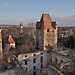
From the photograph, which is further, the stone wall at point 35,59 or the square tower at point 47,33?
the square tower at point 47,33

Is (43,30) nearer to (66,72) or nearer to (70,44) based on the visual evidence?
(66,72)

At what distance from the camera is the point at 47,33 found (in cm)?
1923

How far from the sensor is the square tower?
19.1m

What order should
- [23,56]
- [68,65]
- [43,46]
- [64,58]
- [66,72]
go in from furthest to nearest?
[43,46], [23,56], [64,58], [68,65], [66,72]

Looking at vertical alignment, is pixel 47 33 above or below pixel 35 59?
above

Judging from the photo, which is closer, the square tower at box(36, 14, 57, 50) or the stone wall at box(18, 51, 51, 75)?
the stone wall at box(18, 51, 51, 75)

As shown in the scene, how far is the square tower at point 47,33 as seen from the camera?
19087 millimetres

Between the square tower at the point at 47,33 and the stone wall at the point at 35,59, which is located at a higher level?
the square tower at the point at 47,33

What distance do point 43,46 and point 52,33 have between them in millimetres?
3493

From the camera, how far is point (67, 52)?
17.9 m

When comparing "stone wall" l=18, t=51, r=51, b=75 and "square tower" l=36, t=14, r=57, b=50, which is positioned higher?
"square tower" l=36, t=14, r=57, b=50

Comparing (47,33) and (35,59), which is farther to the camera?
(47,33)

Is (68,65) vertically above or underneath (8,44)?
underneath

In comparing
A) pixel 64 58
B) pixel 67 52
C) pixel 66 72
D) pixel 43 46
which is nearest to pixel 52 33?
pixel 43 46
